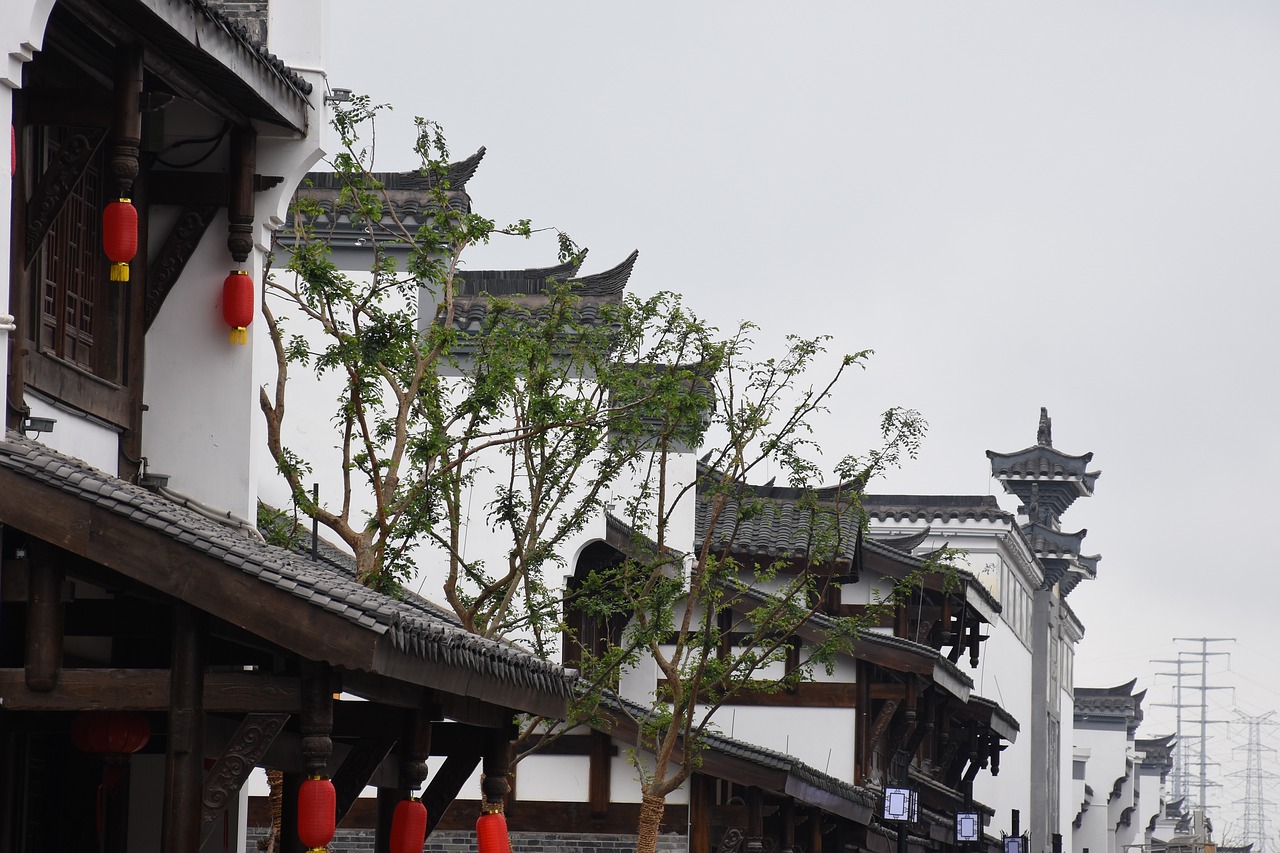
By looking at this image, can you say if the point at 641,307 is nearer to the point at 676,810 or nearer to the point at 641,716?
the point at 641,716

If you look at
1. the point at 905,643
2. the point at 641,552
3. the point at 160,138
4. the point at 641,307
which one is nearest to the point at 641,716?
the point at 641,552

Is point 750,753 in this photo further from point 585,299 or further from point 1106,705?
point 1106,705

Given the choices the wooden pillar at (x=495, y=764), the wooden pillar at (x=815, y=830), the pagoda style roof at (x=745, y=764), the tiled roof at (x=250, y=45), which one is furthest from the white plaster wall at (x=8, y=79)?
the wooden pillar at (x=815, y=830)

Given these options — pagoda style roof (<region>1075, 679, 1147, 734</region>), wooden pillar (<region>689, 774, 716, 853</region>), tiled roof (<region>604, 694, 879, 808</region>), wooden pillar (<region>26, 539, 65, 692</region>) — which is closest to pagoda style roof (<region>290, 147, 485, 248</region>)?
tiled roof (<region>604, 694, 879, 808</region>)

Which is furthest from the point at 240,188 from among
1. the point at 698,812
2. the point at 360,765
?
the point at 698,812

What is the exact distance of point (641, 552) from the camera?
67.1ft

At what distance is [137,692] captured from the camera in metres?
8.27

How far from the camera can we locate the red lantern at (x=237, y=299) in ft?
37.4

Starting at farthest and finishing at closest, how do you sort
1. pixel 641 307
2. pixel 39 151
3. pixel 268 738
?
pixel 641 307
pixel 39 151
pixel 268 738

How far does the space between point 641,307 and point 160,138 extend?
778cm

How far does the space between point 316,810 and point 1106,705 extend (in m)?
64.6

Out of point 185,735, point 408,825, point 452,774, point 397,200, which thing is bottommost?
point 408,825

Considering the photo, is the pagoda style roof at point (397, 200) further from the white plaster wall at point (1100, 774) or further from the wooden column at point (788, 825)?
the white plaster wall at point (1100, 774)

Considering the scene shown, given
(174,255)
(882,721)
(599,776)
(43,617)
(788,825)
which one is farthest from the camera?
(882,721)
